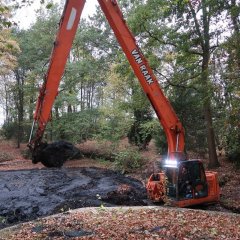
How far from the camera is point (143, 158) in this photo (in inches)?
715

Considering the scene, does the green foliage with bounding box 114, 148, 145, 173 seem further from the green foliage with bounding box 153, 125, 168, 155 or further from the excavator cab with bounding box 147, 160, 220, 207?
the excavator cab with bounding box 147, 160, 220, 207

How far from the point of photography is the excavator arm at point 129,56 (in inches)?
361

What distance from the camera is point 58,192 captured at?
1198 centimetres

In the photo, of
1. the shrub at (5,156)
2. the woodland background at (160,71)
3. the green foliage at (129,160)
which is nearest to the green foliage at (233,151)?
the woodland background at (160,71)

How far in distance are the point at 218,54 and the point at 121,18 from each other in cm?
352

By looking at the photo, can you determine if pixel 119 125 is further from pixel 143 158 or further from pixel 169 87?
pixel 169 87

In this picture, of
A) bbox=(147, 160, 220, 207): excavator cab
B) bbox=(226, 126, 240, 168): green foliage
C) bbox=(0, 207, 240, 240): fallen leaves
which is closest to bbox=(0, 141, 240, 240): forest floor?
bbox=(0, 207, 240, 240): fallen leaves

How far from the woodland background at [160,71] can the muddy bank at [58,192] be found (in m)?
3.84

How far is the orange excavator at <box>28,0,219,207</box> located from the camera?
9.16 m

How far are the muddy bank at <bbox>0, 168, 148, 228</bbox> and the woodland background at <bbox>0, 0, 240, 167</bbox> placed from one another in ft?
12.6

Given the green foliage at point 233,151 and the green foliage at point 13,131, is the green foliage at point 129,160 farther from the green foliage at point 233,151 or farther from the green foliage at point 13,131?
the green foliage at point 13,131

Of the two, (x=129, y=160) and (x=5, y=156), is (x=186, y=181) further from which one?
(x=5, y=156)

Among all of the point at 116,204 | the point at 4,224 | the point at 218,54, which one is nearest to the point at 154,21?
the point at 218,54

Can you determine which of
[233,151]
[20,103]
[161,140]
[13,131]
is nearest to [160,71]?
[161,140]
